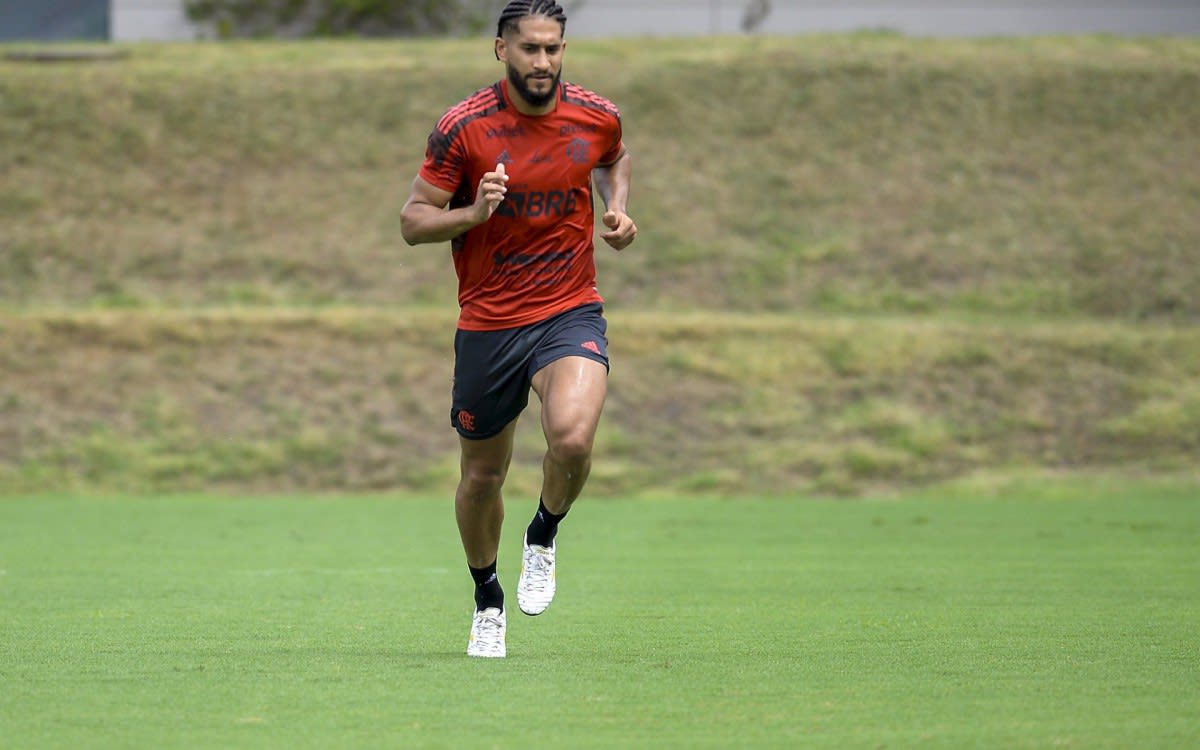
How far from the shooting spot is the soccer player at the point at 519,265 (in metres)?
6.79

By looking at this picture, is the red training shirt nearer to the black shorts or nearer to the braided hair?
the black shorts

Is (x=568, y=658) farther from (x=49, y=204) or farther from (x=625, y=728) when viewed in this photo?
(x=49, y=204)

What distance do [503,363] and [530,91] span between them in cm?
112

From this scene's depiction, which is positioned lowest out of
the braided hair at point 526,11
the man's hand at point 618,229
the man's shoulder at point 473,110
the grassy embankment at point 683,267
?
the grassy embankment at point 683,267

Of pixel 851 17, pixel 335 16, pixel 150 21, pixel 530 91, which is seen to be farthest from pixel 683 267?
pixel 530 91

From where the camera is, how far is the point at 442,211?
6812mm

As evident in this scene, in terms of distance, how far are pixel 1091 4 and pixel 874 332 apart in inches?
487

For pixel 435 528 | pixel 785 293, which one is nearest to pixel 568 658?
pixel 435 528

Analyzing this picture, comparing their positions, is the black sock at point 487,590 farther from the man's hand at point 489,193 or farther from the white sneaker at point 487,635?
the man's hand at point 489,193

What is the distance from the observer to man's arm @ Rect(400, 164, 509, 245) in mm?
6496

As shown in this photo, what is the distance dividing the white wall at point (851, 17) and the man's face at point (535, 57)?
22.5m

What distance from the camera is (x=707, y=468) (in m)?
17.9

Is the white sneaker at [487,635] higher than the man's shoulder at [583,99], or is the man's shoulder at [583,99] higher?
the man's shoulder at [583,99]

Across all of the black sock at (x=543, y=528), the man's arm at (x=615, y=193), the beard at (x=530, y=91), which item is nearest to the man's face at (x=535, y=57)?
the beard at (x=530, y=91)
